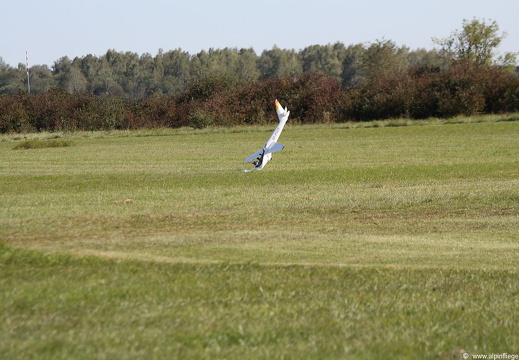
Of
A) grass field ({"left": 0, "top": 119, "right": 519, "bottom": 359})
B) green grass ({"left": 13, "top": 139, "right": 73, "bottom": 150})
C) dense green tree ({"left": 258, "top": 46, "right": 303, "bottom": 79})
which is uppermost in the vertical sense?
dense green tree ({"left": 258, "top": 46, "right": 303, "bottom": 79})

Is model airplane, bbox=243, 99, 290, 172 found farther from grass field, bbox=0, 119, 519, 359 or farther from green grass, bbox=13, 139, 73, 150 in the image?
green grass, bbox=13, 139, 73, 150

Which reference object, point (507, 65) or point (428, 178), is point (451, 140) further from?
point (507, 65)

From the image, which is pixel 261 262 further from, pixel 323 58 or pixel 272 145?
pixel 323 58

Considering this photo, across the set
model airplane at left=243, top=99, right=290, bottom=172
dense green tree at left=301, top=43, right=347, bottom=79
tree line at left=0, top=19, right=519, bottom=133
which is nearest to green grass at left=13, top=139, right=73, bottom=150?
tree line at left=0, top=19, right=519, bottom=133

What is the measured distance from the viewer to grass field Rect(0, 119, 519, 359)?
287 inches

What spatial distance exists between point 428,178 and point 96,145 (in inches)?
1076

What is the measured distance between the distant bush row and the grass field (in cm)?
3403

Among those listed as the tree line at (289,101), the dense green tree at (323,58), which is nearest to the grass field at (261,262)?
the tree line at (289,101)

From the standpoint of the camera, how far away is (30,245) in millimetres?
12492

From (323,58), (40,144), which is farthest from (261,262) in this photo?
(323,58)

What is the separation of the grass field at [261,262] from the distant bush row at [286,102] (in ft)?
112

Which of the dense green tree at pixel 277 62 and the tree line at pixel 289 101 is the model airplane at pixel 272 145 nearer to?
the tree line at pixel 289 101

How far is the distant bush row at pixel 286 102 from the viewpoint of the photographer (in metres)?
63.9

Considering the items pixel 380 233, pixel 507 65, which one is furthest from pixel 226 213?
pixel 507 65
